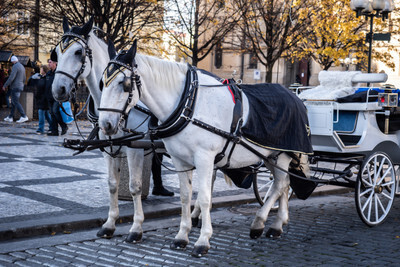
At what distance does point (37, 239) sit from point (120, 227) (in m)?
1.04

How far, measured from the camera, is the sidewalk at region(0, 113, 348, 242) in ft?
21.7

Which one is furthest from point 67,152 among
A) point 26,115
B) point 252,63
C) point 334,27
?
point 252,63

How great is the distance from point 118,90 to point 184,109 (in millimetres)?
664

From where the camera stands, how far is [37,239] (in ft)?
20.3

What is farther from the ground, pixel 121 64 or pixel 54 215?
pixel 121 64

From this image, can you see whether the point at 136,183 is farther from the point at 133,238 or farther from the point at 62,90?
the point at 62,90

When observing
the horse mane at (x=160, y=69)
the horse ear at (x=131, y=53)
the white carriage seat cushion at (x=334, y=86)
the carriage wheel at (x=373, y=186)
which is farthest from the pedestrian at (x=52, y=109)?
the horse ear at (x=131, y=53)

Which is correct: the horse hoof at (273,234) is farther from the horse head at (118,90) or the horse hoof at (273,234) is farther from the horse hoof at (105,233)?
the horse head at (118,90)

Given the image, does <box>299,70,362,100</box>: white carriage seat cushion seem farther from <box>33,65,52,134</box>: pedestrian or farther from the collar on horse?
<box>33,65,52,134</box>: pedestrian

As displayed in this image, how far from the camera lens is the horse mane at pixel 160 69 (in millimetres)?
5633

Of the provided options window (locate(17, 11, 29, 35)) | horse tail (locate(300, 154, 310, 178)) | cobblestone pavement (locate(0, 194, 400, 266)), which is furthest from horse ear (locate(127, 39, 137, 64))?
window (locate(17, 11, 29, 35))

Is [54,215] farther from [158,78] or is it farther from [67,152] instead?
[67,152]

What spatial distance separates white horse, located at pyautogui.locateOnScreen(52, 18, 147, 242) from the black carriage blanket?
47.5 inches

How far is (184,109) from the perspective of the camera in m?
5.61
